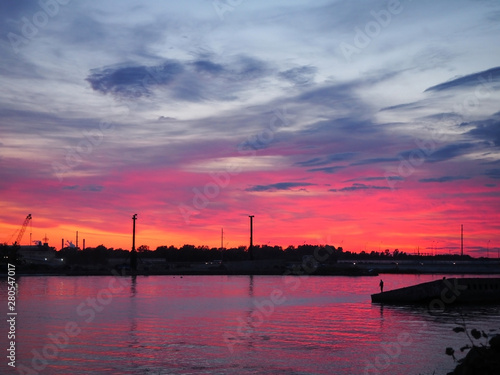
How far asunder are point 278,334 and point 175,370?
17.1 meters

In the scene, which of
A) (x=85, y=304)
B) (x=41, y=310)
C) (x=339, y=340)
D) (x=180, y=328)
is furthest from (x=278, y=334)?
(x=85, y=304)

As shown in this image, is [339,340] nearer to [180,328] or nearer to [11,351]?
[180,328]

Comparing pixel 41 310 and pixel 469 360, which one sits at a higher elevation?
pixel 469 360

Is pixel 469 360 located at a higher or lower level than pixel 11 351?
higher

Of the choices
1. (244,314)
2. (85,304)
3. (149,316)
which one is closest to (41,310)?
(85,304)

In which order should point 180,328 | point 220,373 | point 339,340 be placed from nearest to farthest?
point 220,373
point 339,340
point 180,328

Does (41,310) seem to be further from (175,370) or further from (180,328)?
(175,370)

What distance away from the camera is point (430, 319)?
63.3 meters

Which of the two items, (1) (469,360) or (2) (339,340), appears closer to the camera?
(1) (469,360)

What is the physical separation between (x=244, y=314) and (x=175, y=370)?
111 ft

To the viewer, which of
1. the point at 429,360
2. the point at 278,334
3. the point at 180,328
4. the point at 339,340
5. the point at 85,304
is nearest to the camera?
the point at 429,360

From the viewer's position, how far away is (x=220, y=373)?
108 ft

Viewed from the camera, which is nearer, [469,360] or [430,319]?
[469,360]

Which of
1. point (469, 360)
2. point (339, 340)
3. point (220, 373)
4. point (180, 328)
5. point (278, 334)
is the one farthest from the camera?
point (180, 328)
